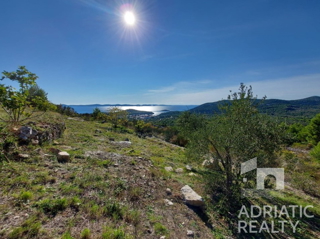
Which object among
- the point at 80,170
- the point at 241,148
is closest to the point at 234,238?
the point at 241,148

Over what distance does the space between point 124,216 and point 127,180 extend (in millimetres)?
2118

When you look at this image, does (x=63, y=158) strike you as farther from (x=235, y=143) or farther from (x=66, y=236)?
(x=235, y=143)

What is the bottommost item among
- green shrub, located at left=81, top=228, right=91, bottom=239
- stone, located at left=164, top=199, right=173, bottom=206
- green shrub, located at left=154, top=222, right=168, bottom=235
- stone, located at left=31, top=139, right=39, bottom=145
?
stone, located at left=164, top=199, right=173, bottom=206

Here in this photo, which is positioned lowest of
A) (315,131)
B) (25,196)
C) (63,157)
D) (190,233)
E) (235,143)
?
(315,131)

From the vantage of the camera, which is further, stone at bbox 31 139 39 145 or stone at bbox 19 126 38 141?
stone at bbox 31 139 39 145

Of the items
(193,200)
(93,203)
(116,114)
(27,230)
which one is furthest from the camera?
(116,114)

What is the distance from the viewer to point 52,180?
4988 millimetres

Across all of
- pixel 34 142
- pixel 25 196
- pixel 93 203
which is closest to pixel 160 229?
pixel 93 203

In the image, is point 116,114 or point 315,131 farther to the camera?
point 315,131

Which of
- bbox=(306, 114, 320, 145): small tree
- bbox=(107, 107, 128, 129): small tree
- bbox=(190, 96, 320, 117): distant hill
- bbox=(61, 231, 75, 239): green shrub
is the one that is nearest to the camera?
bbox=(61, 231, 75, 239): green shrub

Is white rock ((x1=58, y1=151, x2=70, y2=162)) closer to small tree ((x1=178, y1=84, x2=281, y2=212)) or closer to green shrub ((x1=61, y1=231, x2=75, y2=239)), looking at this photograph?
green shrub ((x1=61, y1=231, x2=75, y2=239))

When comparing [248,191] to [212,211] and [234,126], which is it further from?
[234,126]

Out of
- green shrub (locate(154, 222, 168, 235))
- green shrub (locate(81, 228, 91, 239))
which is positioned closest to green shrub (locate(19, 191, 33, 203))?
green shrub (locate(81, 228, 91, 239))

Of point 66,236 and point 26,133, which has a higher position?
point 26,133
